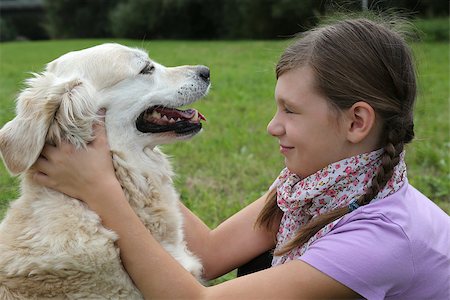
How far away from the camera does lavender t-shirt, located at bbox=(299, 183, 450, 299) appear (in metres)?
1.68

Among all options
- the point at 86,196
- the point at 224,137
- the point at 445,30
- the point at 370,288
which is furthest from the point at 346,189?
the point at 445,30

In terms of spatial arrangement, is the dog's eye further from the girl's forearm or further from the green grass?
the girl's forearm

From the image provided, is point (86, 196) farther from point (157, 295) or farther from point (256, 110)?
point (256, 110)

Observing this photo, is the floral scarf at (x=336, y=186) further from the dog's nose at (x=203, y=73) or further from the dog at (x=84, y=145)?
the dog's nose at (x=203, y=73)

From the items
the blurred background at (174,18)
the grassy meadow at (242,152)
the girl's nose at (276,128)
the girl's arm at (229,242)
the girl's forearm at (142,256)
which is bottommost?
the blurred background at (174,18)

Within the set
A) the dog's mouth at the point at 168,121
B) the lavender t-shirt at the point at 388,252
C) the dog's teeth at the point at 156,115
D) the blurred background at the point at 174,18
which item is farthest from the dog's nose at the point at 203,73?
the blurred background at the point at 174,18

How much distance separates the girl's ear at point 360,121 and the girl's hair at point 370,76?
0.08 ft

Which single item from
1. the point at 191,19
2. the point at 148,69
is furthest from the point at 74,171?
the point at 191,19

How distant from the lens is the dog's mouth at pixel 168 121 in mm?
2305

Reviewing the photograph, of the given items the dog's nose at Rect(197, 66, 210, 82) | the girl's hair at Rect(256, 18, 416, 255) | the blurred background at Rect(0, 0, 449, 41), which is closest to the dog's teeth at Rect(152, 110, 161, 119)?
the dog's nose at Rect(197, 66, 210, 82)

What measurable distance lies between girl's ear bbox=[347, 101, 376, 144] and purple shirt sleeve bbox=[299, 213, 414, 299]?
0.91 feet

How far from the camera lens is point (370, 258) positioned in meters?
1.68

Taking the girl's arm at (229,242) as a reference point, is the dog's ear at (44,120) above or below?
above

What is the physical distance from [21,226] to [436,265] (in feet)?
4.74
